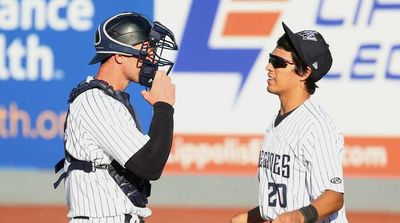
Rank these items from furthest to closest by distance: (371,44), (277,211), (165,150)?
(371,44) → (277,211) → (165,150)

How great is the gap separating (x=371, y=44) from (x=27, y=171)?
4.01 meters

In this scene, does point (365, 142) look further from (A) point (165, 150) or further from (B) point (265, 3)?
(A) point (165, 150)

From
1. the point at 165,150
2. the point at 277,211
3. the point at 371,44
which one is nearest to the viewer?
the point at 165,150

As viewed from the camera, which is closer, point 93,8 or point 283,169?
point 283,169

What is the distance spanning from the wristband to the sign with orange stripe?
640cm

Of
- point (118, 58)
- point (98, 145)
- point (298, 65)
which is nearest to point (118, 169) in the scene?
point (98, 145)

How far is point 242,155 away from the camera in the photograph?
34.9ft

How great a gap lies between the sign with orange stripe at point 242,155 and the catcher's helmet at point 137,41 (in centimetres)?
625

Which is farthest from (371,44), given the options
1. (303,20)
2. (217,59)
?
(217,59)

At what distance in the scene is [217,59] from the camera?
10.6 m

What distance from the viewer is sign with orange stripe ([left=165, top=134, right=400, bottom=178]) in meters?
10.5

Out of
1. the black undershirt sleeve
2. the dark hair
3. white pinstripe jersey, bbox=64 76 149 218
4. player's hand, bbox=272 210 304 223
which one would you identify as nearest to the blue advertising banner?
the dark hair

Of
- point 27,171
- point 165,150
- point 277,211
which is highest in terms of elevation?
point 165,150

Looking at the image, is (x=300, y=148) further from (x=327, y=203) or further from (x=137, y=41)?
(x=137, y=41)
